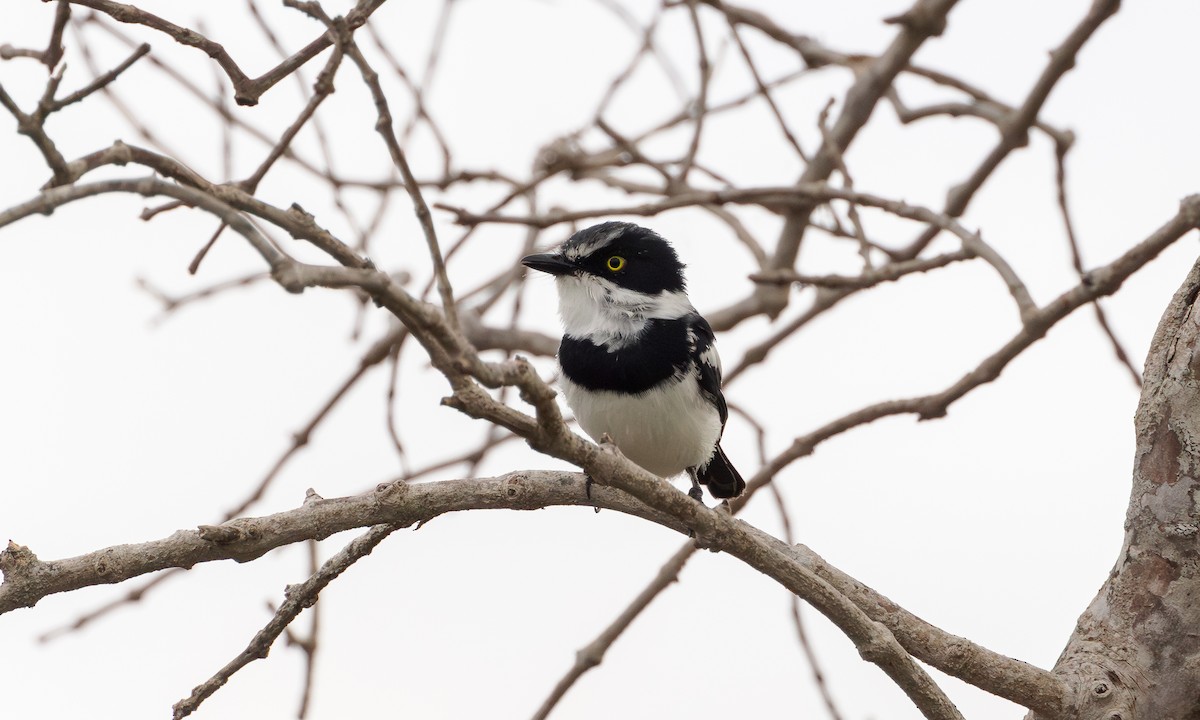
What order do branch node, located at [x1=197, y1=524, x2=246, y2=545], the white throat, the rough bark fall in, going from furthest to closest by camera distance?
the white throat < the rough bark < branch node, located at [x1=197, y1=524, x2=246, y2=545]

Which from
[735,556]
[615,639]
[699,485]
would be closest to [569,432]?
[735,556]

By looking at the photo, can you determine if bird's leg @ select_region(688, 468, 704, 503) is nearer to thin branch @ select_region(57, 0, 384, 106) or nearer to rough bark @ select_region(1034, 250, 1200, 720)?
rough bark @ select_region(1034, 250, 1200, 720)

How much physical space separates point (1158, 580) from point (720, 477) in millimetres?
2655

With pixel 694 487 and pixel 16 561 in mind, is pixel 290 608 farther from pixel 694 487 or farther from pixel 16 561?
pixel 694 487

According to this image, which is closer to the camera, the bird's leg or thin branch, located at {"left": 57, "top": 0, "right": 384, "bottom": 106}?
thin branch, located at {"left": 57, "top": 0, "right": 384, "bottom": 106}

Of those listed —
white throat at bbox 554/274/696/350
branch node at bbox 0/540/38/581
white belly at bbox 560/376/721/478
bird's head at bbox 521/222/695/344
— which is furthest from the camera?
bird's head at bbox 521/222/695/344

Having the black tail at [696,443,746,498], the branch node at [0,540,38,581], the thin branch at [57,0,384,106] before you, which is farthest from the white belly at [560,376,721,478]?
the branch node at [0,540,38,581]

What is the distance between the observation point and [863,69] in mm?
6547

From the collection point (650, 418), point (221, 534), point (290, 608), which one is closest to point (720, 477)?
point (650, 418)

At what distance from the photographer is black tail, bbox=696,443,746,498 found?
19.9ft

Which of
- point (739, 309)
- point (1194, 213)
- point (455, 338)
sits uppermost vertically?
point (739, 309)

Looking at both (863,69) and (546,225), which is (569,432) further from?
(863,69)

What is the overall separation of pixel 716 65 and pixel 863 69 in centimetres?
77

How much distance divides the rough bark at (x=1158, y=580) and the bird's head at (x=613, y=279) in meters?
2.15
